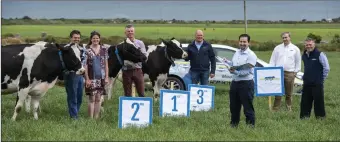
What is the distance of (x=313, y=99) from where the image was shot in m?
10.6

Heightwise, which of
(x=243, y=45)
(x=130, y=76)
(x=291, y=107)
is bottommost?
(x=291, y=107)

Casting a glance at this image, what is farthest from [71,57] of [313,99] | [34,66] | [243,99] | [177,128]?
[313,99]

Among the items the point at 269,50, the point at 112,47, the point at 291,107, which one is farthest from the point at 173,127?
the point at 269,50

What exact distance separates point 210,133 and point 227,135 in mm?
362

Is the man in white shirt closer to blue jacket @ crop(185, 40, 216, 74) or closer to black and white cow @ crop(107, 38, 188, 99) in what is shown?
blue jacket @ crop(185, 40, 216, 74)

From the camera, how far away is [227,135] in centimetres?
819

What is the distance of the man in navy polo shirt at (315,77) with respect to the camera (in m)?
10.5

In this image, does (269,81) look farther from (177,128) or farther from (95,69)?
(95,69)

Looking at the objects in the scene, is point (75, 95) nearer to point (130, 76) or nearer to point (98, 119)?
point (98, 119)

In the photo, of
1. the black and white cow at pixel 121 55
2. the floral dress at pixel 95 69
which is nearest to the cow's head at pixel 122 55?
the black and white cow at pixel 121 55

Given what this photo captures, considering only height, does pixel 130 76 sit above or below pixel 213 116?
above

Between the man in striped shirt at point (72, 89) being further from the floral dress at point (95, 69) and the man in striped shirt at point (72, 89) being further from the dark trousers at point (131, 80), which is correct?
the dark trousers at point (131, 80)

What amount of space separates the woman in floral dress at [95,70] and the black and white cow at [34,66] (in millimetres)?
206

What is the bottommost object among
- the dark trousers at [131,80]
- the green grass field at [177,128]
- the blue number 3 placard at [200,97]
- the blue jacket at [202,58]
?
the green grass field at [177,128]
